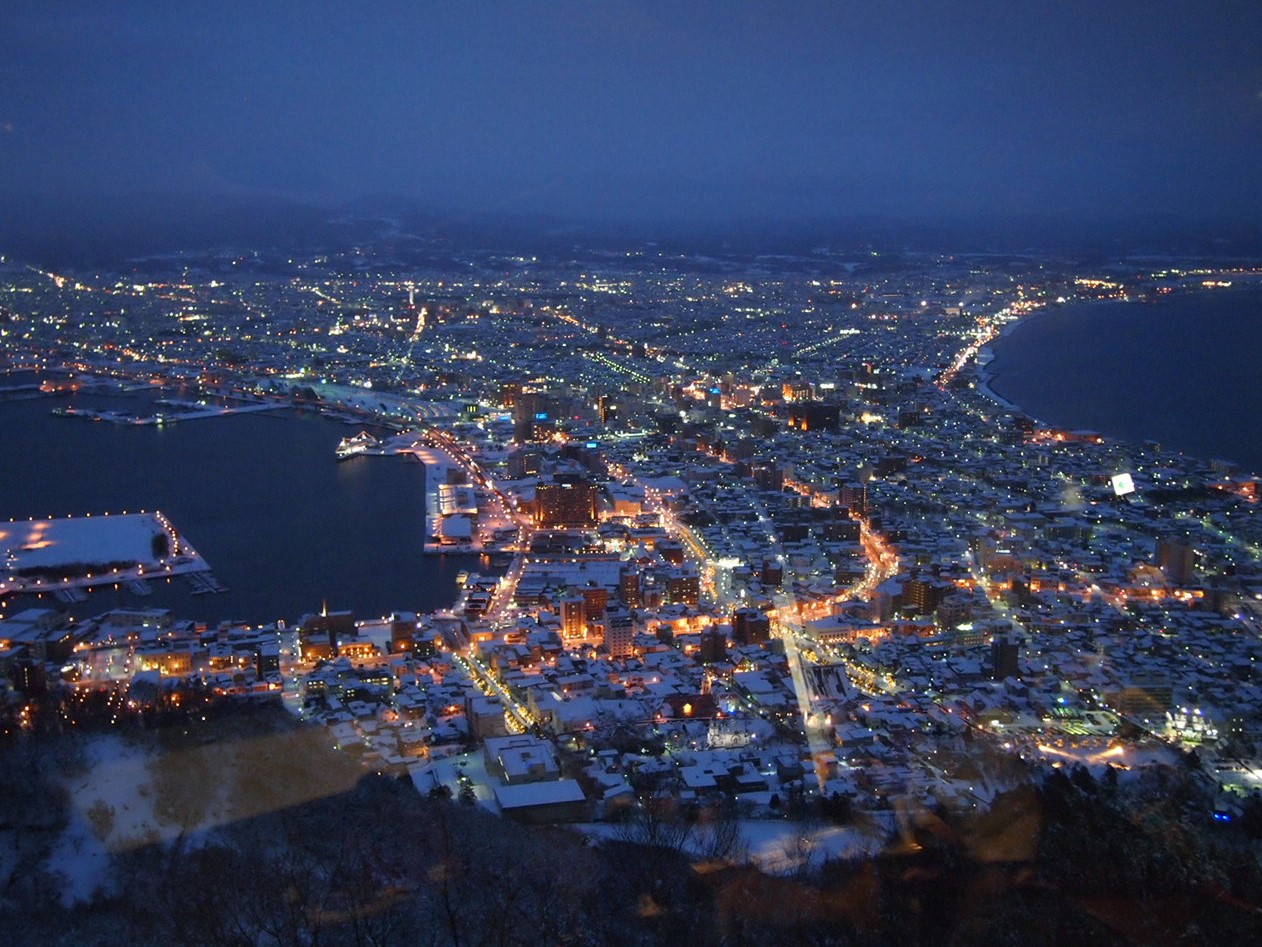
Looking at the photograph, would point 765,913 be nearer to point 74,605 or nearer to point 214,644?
point 214,644

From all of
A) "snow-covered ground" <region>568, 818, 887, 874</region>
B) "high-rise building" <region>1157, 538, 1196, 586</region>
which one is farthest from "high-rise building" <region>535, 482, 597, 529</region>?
"snow-covered ground" <region>568, 818, 887, 874</region>

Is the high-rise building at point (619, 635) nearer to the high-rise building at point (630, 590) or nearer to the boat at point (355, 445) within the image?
the high-rise building at point (630, 590)

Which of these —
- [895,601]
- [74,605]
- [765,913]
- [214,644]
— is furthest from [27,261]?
[765,913]

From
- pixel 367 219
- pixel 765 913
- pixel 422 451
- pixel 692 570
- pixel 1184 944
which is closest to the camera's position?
pixel 1184 944

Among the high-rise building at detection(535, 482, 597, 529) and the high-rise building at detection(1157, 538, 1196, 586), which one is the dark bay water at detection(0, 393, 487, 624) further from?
the high-rise building at detection(1157, 538, 1196, 586)

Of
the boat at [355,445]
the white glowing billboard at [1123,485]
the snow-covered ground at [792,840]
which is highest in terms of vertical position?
the snow-covered ground at [792,840]

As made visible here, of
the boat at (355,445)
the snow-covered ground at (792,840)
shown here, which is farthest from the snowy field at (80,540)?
the snow-covered ground at (792,840)
